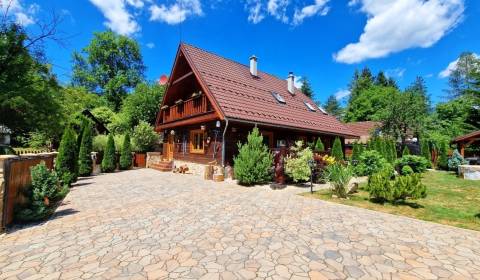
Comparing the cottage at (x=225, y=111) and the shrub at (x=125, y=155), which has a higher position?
the cottage at (x=225, y=111)

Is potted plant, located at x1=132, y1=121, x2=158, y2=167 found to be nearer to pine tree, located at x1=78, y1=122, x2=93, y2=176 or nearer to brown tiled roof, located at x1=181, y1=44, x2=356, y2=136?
pine tree, located at x1=78, y1=122, x2=93, y2=176

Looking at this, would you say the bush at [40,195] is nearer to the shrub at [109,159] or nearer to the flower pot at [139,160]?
the shrub at [109,159]

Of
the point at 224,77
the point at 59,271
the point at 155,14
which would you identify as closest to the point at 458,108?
the point at 224,77

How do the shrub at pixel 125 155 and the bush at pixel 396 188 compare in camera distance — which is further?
the shrub at pixel 125 155

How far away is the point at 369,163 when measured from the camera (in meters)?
13.3

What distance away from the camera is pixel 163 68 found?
119ft

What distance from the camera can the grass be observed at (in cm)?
565

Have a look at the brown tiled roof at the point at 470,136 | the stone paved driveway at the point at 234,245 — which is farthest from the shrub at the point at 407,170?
the stone paved driveway at the point at 234,245

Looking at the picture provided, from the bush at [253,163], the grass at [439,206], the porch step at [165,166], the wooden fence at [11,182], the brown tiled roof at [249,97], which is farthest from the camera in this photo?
the porch step at [165,166]

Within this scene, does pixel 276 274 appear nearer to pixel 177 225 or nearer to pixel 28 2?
pixel 177 225

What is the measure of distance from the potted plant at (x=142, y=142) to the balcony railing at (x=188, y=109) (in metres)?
2.41

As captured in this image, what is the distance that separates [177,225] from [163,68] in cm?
3486

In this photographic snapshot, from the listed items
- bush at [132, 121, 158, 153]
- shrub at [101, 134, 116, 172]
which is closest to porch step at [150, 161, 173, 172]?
shrub at [101, 134, 116, 172]

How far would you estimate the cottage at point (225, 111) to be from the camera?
1225 centimetres
